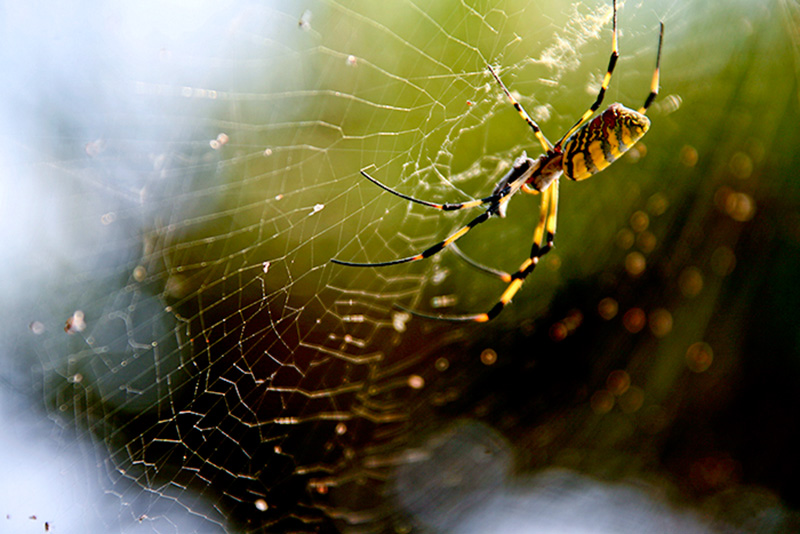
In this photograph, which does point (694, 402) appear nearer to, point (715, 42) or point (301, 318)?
point (715, 42)

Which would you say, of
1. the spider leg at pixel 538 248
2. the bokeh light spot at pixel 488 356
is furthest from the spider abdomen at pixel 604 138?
the bokeh light spot at pixel 488 356

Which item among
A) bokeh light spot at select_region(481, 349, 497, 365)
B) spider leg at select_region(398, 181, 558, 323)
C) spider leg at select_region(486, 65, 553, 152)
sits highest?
spider leg at select_region(486, 65, 553, 152)

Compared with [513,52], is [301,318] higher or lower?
lower

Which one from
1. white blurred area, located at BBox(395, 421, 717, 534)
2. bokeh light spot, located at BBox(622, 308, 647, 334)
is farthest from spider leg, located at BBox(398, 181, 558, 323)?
bokeh light spot, located at BBox(622, 308, 647, 334)

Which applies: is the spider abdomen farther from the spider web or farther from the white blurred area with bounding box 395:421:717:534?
the white blurred area with bounding box 395:421:717:534

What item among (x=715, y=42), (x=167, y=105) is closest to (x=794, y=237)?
(x=715, y=42)

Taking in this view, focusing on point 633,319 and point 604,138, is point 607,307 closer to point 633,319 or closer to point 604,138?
point 633,319

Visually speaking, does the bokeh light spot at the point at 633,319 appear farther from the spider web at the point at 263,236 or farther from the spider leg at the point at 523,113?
the spider leg at the point at 523,113
